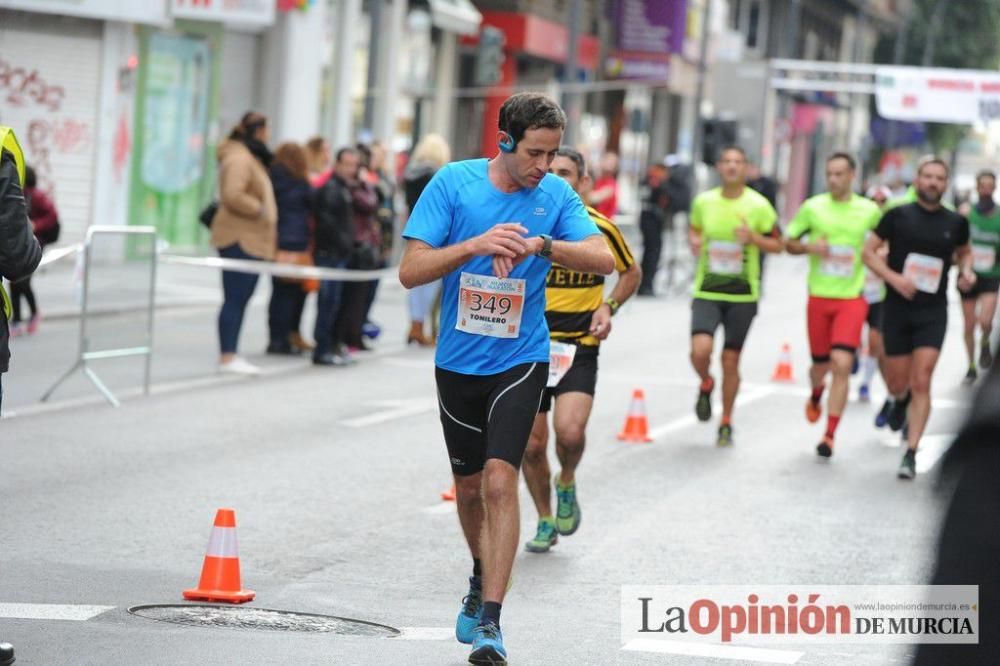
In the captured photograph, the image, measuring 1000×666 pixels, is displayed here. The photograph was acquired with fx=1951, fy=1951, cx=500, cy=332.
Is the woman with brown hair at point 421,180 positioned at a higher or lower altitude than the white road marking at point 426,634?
higher

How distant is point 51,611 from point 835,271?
7.29 m

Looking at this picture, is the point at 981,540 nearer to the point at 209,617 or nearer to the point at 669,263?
the point at 209,617

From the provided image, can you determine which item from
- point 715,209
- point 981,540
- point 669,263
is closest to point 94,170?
point 669,263

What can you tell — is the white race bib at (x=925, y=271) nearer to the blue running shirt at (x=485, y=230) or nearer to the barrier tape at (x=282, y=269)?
the barrier tape at (x=282, y=269)

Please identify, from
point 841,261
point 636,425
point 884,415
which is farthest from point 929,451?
point 636,425

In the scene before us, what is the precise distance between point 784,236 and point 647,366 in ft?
16.6

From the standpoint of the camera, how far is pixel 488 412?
6531mm

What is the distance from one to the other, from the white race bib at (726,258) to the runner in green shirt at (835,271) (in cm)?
35

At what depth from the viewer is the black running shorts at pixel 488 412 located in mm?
6441

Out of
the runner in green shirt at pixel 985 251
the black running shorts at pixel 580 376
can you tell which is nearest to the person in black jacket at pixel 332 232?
the runner in green shirt at pixel 985 251

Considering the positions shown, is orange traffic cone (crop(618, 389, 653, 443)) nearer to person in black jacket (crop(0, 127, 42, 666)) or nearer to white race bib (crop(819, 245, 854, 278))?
white race bib (crop(819, 245, 854, 278))

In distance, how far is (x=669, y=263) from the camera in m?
28.7

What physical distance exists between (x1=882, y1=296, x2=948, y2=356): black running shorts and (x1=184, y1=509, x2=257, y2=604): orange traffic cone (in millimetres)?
5943

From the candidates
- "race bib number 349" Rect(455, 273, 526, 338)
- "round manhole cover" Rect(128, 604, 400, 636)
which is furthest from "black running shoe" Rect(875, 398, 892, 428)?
"race bib number 349" Rect(455, 273, 526, 338)
